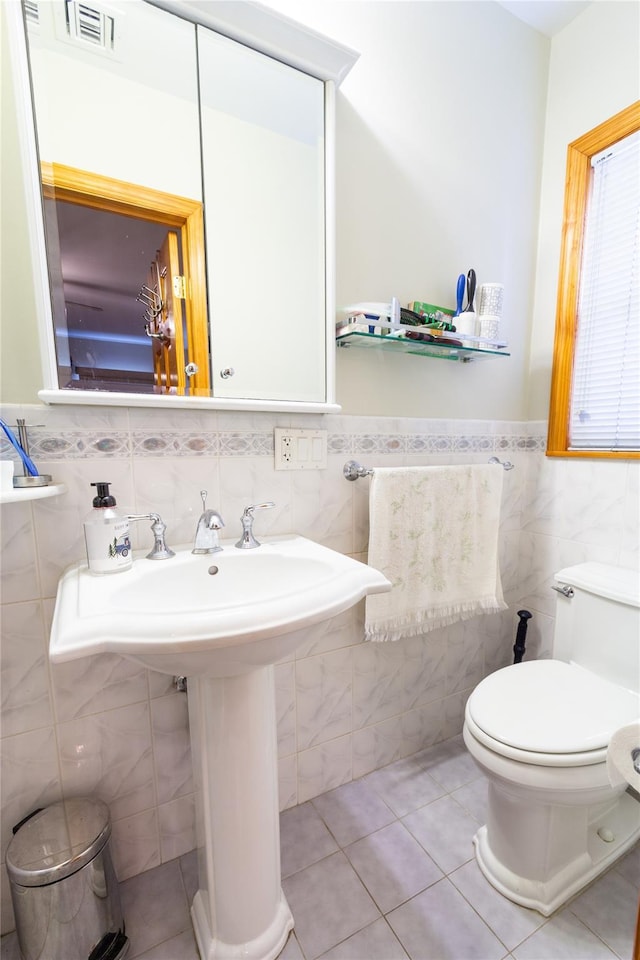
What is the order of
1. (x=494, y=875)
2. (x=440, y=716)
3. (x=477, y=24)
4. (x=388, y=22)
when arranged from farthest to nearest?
(x=440, y=716), (x=477, y=24), (x=388, y=22), (x=494, y=875)

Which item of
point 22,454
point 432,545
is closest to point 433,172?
point 432,545

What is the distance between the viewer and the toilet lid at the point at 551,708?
0.92m

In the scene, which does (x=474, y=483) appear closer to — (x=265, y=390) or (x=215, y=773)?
(x=265, y=390)

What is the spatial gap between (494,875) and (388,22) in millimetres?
2339

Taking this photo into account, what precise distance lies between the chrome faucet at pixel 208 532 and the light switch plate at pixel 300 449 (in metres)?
0.26

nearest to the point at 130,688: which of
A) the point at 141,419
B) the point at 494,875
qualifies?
the point at 141,419

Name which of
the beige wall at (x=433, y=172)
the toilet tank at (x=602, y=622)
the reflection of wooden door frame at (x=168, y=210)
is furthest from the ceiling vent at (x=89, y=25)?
the toilet tank at (x=602, y=622)

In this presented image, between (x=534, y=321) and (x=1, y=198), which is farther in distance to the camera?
(x=534, y=321)

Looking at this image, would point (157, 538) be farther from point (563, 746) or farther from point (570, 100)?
point (570, 100)

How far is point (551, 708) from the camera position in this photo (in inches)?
40.3

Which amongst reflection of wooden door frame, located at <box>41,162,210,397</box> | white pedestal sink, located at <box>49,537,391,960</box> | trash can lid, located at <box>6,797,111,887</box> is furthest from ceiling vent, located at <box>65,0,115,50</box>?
trash can lid, located at <box>6,797,111,887</box>

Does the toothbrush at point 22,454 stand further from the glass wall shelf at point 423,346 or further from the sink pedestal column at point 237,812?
the glass wall shelf at point 423,346

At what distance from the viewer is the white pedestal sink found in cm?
58

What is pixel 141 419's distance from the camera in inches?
37.0
